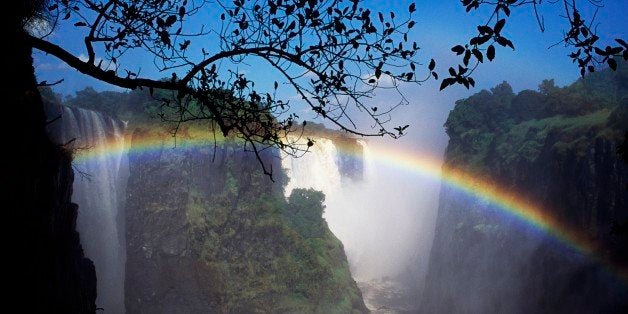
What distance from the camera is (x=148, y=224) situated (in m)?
26.6

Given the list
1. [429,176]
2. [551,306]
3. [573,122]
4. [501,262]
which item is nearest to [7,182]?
[551,306]

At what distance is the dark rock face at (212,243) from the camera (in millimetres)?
25734

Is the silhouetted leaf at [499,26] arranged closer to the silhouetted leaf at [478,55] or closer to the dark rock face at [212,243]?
the silhouetted leaf at [478,55]

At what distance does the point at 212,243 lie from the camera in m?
26.9

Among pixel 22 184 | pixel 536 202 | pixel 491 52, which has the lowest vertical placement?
pixel 22 184

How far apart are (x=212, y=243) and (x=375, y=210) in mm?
40291

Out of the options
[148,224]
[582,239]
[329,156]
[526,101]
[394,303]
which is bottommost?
[394,303]

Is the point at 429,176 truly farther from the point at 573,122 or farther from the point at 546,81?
the point at 573,122

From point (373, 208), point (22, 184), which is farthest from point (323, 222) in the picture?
point (22, 184)

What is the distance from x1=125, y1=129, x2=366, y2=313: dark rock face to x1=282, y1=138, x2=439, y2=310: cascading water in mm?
13197

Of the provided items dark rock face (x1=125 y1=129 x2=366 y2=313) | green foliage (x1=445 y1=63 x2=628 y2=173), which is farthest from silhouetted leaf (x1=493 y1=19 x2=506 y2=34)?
dark rock face (x1=125 y1=129 x2=366 y2=313)

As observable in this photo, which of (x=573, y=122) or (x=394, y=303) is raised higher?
(x=573, y=122)

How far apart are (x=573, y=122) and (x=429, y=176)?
123ft

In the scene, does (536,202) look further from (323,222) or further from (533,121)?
(323,222)
